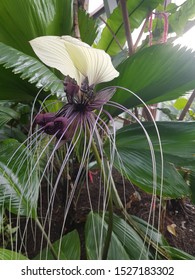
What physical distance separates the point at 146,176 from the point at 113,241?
7.1 inches

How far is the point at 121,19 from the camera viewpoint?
0.97 meters

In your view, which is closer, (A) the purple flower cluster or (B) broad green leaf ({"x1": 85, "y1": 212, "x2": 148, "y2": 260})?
(A) the purple flower cluster

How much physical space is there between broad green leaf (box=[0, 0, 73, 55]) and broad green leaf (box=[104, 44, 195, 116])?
24 centimetres

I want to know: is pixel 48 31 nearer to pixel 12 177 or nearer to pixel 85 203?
pixel 12 177

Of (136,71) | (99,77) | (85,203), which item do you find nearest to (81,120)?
(99,77)

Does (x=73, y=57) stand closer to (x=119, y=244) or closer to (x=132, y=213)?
(x=119, y=244)

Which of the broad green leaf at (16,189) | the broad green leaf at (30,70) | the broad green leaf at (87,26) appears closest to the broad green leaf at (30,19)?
the broad green leaf at (87,26)

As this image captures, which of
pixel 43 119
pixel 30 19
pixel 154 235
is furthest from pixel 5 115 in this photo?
pixel 154 235

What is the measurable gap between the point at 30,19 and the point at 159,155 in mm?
485

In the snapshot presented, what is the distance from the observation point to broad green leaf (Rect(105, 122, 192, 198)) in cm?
52

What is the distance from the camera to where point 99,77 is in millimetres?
345

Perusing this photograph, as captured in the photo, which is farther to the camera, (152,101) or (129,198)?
(129,198)

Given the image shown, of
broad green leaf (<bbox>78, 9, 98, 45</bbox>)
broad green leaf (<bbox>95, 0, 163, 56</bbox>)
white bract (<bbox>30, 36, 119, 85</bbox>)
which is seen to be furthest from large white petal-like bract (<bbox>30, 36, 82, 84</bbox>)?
broad green leaf (<bbox>95, 0, 163, 56</bbox>)

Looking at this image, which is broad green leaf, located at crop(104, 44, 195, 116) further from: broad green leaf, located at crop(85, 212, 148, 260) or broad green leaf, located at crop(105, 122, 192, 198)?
broad green leaf, located at crop(85, 212, 148, 260)
